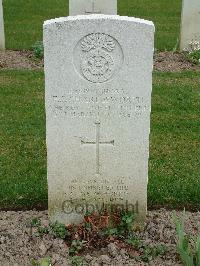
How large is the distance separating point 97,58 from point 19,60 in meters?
5.42

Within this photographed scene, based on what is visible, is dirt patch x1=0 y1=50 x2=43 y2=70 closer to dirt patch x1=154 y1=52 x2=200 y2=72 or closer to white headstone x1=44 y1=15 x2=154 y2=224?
dirt patch x1=154 y1=52 x2=200 y2=72

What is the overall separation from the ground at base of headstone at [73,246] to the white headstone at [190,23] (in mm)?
5707

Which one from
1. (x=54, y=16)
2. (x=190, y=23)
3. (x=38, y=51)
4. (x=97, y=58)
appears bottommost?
(x=38, y=51)

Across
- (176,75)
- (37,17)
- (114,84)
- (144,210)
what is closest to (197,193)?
(144,210)

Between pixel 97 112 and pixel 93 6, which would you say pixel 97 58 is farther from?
pixel 93 6

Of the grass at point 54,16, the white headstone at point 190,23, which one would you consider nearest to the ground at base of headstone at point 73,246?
the white headstone at point 190,23

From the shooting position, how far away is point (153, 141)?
6.34 m

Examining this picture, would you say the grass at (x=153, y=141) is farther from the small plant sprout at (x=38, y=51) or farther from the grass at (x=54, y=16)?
the grass at (x=54, y=16)

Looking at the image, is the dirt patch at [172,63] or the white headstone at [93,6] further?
the white headstone at [93,6]

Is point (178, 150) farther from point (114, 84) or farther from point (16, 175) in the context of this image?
point (114, 84)

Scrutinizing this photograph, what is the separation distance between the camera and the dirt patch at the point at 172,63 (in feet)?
29.5

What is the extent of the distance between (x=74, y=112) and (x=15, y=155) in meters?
1.99

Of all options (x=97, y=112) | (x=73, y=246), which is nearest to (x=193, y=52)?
(x=97, y=112)

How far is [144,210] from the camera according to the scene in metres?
4.45
